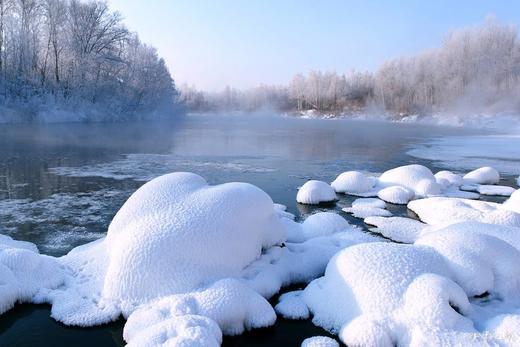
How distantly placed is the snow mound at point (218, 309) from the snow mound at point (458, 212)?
6.15m

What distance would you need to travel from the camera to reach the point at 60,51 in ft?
148

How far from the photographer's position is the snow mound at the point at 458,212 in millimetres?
9195

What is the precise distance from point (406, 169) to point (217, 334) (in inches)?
438

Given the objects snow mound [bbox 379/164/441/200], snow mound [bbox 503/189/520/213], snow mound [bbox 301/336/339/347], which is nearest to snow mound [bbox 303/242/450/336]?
snow mound [bbox 301/336/339/347]

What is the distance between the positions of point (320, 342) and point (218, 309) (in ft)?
4.31

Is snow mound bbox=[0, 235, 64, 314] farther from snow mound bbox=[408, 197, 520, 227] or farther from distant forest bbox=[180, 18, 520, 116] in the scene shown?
distant forest bbox=[180, 18, 520, 116]

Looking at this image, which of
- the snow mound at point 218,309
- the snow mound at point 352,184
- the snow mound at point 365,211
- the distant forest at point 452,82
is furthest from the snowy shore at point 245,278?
the distant forest at point 452,82

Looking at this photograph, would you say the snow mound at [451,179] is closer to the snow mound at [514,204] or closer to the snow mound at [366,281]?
the snow mound at [514,204]

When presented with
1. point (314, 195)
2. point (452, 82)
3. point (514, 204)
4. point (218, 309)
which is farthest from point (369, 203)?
point (452, 82)

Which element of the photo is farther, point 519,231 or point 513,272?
point 519,231

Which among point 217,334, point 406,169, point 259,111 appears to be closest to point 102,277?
point 217,334

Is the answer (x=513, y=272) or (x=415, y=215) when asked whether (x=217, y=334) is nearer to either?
(x=513, y=272)

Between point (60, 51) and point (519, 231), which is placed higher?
point (60, 51)

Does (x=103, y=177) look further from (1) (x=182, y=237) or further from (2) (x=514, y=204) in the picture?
(2) (x=514, y=204)
